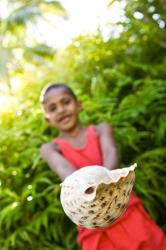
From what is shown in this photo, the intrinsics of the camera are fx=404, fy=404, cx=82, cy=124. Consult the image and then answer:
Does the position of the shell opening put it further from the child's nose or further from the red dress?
the child's nose

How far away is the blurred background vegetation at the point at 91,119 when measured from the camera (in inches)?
96.2

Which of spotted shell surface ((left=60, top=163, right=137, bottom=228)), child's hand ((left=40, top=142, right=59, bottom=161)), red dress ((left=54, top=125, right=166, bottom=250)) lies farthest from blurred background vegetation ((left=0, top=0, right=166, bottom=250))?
spotted shell surface ((left=60, top=163, right=137, bottom=228))

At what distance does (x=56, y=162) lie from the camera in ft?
6.50

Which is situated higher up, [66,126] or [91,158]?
[66,126]

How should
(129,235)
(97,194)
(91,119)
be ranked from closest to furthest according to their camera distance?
(97,194)
(129,235)
(91,119)

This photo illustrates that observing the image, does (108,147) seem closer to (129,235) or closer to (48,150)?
(48,150)

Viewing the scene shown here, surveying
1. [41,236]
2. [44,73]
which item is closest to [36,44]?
[44,73]

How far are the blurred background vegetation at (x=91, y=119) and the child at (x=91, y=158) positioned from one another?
1.34 feet

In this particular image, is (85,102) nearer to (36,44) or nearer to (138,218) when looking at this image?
(138,218)

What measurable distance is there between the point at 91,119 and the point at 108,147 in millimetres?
1008

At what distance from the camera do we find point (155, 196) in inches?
108

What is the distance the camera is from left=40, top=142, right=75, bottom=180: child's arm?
185cm

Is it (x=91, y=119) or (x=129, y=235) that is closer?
(x=129, y=235)

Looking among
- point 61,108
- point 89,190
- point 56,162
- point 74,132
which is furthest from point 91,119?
point 89,190
